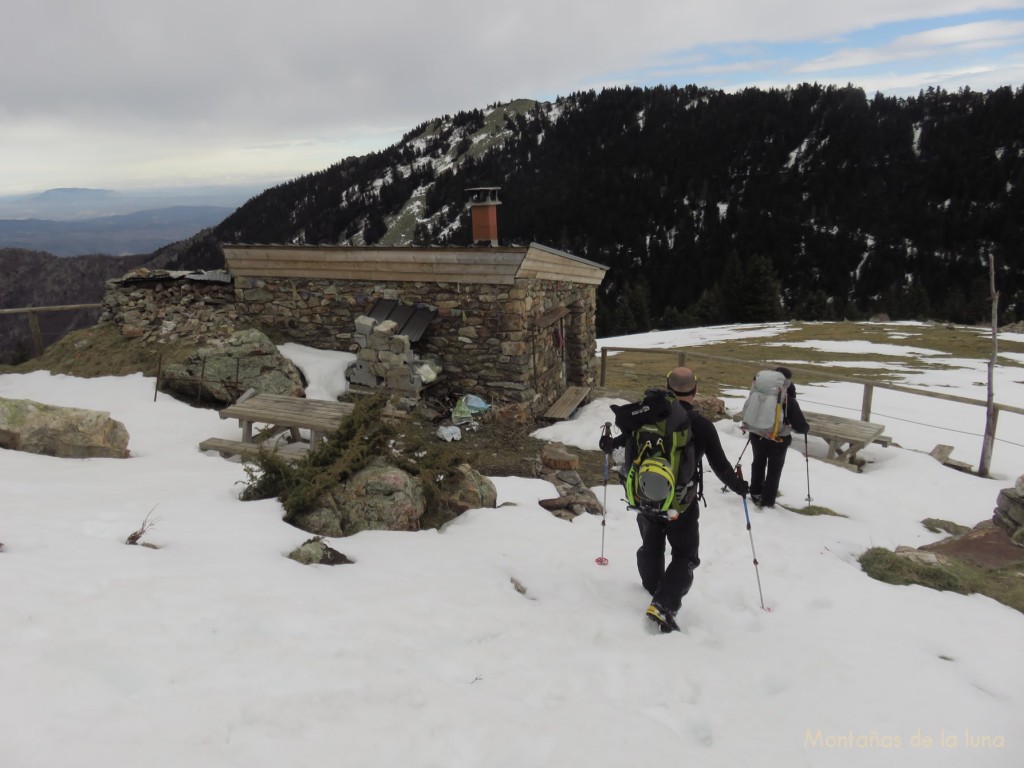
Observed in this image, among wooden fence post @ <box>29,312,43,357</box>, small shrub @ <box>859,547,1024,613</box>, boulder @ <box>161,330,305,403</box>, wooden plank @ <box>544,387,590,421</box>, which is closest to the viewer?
small shrub @ <box>859,547,1024,613</box>

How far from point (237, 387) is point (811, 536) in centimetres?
804

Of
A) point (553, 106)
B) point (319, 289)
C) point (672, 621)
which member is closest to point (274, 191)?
point (553, 106)

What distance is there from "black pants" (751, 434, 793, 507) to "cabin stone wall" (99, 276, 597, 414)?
162 inches

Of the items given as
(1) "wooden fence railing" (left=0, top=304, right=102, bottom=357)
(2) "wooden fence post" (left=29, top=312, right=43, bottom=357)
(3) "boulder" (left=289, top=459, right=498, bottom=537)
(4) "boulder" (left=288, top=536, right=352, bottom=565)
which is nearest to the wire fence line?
(3) "boulder" (left=289, top=459, right=498, bottom=537)

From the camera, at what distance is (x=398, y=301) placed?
10.2 metres

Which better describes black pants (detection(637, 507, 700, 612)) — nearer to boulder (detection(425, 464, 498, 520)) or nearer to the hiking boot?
the hiking boot

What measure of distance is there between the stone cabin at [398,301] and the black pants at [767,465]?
4.05 meters

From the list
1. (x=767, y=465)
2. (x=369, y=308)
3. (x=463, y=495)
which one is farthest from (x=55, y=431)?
(x=767, y=465)

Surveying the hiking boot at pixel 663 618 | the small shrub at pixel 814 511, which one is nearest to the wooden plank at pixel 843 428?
the small shrub at pixel 814 511

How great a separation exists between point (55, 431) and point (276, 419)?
219 centimetres

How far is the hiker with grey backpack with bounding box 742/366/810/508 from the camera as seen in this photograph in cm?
658

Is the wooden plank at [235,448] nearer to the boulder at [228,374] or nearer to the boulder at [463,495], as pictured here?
the boulder at [228,374]

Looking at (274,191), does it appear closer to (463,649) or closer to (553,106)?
(553,106)

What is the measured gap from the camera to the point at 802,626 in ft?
13.7
